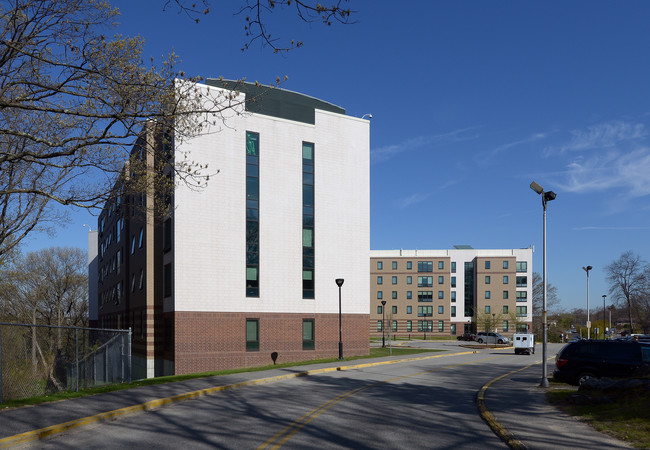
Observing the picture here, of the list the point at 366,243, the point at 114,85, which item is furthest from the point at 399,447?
the point at 366,243

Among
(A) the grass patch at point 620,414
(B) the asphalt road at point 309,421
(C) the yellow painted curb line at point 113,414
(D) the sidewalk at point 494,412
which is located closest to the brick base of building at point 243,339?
(C) the yellow painted curb line at point 113,414

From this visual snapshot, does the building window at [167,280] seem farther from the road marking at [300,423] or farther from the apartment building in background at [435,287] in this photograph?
the apartment building in background at [435,287]

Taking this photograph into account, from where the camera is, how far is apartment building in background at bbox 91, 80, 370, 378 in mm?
33375

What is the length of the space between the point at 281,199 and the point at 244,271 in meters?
5.23

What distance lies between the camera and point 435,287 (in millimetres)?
104500

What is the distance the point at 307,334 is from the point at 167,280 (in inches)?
371

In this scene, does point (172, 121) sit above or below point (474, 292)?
above

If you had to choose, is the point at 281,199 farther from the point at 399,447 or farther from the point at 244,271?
the point at 399,447

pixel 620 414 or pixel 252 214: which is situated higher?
pixel 252 214

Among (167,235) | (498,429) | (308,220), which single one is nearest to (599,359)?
(498,429)

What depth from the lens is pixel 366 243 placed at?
40.2 metres

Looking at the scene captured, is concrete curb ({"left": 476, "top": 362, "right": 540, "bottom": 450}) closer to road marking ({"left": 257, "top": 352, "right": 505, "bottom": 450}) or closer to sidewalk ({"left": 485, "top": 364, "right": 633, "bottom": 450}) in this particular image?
sidewalk ({"left": 485, "top": 364, "right": 633, "bottom": 450})

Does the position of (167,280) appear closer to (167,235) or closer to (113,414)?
(167,235)

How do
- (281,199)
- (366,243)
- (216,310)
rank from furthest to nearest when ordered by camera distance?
(366,243) < (281,199) < (216,310)
